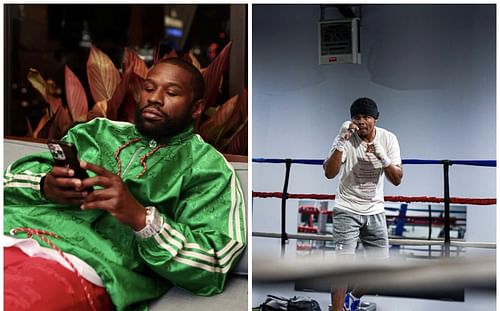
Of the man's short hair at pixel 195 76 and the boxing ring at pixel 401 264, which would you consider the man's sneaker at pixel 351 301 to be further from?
the man's short hair at pixel 195 76

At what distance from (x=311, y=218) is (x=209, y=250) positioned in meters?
0.40

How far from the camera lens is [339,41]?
7.09ft

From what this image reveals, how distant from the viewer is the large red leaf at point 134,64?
2.19 metres

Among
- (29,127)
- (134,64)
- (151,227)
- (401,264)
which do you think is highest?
(134,64)

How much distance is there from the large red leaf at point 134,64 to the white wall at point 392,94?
0.41 meters

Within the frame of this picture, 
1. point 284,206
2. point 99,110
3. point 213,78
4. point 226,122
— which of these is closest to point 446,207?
point 284,206

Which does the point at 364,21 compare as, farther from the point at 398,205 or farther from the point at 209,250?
the point at 209,250

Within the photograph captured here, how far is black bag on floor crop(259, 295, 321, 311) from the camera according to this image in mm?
2213

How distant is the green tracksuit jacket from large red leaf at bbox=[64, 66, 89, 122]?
56 millimetres

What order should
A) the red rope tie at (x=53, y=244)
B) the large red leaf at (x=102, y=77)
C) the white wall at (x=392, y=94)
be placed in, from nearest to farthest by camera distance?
the red rope tie at (x=53, y=244), the white wall at (x=392, y=94), the large red leaf at (x=102, y=77)

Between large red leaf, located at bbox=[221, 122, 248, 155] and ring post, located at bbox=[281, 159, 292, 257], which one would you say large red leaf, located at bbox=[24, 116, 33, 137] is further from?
ring post, located at bbox=[281, 159, 292, 257]

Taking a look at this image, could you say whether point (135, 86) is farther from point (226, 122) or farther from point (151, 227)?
point (151, 227)

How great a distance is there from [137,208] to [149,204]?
0.07 metres

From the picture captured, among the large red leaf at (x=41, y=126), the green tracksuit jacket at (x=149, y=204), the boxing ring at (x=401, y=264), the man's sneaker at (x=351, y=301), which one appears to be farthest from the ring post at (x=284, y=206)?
the large red leaf at (x=41, y=126)
